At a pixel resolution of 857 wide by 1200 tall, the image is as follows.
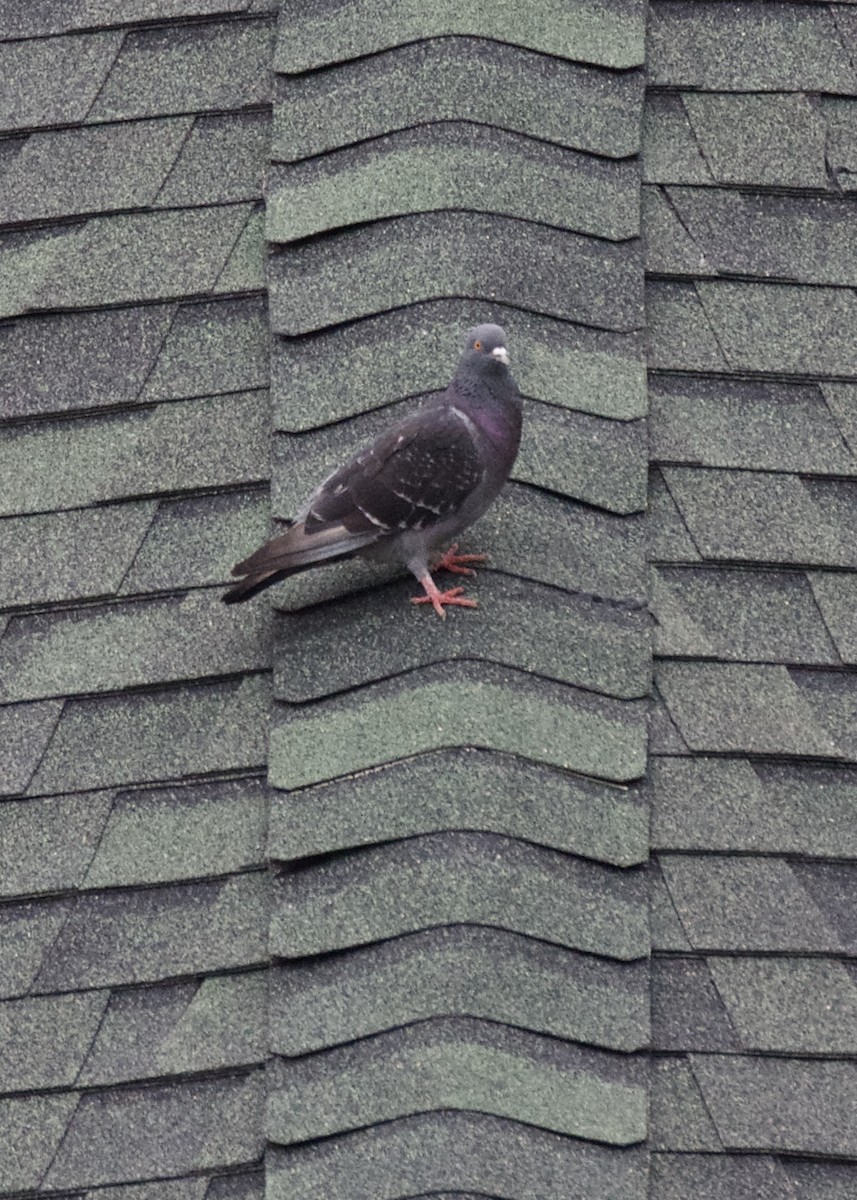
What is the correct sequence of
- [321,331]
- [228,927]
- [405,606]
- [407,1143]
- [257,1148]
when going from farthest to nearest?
[321,331] → [405,606] → [228,927] → [257,1148] → [407,1143]

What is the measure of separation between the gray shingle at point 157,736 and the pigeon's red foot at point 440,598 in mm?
312

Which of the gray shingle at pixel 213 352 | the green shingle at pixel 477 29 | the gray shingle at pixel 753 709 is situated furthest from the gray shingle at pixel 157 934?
the green shingle at pixel 477 29

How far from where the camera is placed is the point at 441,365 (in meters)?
3.54

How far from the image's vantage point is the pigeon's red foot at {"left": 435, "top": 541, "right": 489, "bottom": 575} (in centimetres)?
345

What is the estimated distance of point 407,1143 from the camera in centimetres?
278

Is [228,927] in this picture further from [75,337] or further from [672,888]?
[75,337]

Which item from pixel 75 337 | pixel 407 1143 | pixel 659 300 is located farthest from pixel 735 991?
pixel 75 337

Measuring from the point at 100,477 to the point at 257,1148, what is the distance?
4.31ft

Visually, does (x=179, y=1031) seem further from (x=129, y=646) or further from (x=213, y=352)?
(x=213, y=352)

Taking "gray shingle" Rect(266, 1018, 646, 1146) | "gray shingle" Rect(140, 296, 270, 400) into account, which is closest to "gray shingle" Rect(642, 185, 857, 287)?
"gray shingle" Rect(140, 296, 270, 400)

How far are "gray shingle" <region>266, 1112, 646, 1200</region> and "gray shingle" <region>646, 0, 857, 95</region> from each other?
7.12 feet

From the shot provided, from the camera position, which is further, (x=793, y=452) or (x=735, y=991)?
(x=793, y=452)

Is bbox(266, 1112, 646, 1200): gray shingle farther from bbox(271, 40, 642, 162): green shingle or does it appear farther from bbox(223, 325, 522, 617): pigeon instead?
bbox(271, 40, 642, 162): green shingle

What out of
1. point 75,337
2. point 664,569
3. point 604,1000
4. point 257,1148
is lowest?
point 257,1148
